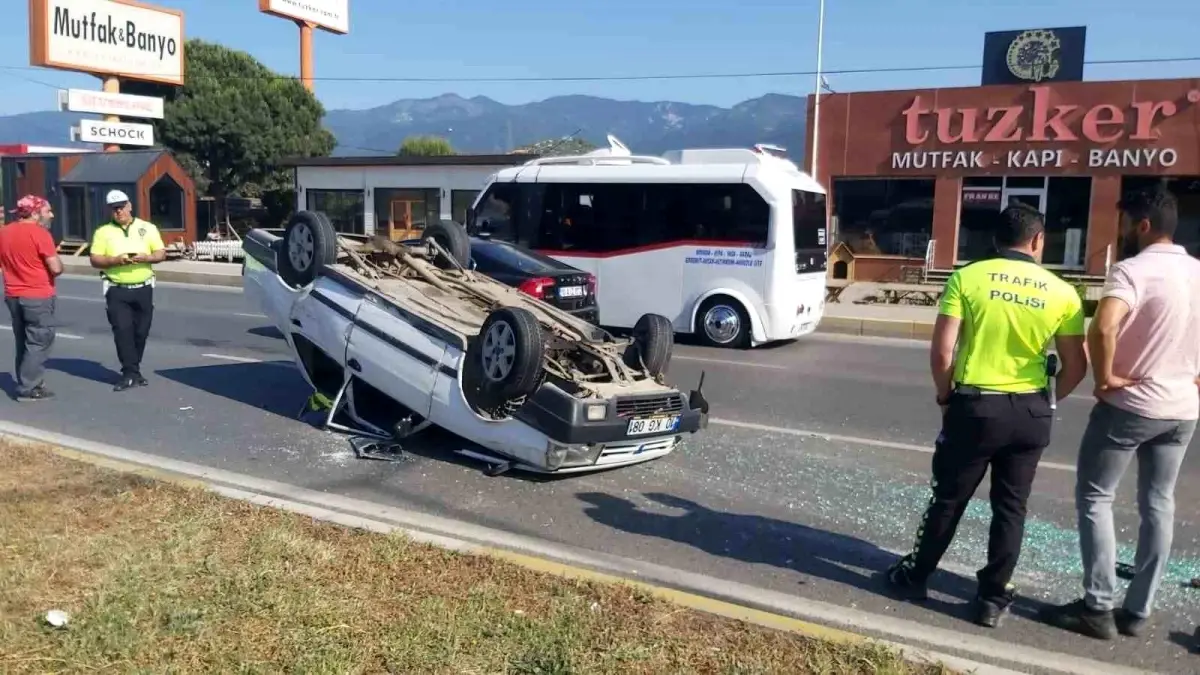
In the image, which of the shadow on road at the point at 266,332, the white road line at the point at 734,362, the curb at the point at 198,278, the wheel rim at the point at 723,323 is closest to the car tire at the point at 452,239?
the white road line at the point at 734,362

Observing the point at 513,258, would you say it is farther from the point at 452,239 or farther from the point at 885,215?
the point at 885,215

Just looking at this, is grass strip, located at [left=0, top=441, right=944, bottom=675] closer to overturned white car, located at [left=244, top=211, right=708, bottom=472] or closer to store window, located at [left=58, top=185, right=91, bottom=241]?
overturned white car, located at [left=244, top=211, right=708, bottom=472]

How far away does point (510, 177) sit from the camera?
1542cm

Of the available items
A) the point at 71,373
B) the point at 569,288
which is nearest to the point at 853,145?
the point at 569,288

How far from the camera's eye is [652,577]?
4844mm

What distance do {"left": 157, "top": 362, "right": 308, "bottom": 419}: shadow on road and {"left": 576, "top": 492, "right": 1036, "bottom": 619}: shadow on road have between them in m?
3.61

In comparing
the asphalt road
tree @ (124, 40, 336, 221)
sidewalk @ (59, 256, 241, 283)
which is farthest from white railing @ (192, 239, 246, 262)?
the asphalt road

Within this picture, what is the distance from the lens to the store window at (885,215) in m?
24.8

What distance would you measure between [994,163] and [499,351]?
2048 centimetres

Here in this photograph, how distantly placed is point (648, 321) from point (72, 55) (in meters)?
31.6

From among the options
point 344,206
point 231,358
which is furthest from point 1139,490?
point 344,206

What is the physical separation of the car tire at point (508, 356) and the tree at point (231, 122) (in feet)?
131

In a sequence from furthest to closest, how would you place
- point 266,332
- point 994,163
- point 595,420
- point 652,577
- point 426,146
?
point 426,146, point 994,163, point 266,332, point 595,420, point 652,577

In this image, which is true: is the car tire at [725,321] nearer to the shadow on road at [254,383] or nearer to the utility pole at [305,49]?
the shadow on road at [254,383]
